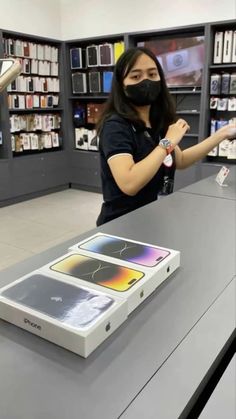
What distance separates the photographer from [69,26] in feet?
17.3

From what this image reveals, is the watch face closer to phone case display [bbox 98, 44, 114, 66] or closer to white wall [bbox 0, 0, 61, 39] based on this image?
phone case display [bbox 98, 44, 114, 66]

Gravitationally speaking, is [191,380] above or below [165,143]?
below

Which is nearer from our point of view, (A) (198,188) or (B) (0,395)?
(B) (0,395)

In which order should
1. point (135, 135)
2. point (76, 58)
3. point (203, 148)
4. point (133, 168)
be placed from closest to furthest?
point (133, 168) → point (135, 135) → point (203, 148) → point (76, 58)

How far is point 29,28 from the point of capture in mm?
4871

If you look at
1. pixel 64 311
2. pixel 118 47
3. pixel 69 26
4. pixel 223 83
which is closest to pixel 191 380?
pixel 64 311

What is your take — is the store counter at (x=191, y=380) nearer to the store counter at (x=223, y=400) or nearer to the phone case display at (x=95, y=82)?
the store counter at (x=223, y=400)

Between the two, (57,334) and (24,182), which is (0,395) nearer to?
(57,334)

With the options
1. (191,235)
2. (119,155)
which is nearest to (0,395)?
(191,235)

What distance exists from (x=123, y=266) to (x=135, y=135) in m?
0.79

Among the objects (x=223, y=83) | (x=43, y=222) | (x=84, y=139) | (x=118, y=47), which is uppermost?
(x=118, y=47)

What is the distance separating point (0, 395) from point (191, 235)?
867mm

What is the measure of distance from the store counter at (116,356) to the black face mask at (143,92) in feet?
2.51

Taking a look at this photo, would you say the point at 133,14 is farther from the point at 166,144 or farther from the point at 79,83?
the point at 166,144
